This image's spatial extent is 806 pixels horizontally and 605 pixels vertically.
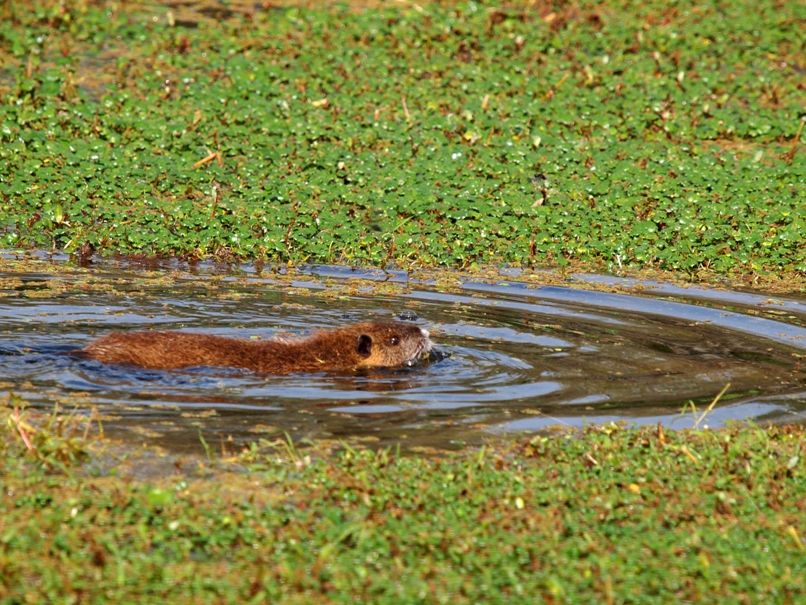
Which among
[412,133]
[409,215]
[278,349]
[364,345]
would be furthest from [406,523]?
[412,133]

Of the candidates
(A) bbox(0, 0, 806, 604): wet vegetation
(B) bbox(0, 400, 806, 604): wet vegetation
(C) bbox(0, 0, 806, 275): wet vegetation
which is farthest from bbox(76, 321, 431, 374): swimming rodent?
(C) bbox(0, 0, 806, 275): wet vegetation

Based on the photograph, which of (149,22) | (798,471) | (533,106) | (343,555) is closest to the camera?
(343,555)

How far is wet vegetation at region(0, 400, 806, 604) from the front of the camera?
4949mm

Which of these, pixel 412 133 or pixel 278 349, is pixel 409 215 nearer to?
pixel 412 133

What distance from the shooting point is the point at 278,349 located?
851cm

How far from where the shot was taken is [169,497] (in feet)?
18.0


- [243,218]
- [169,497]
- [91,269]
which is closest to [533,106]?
[243,218]

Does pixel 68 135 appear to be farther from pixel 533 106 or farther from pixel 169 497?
pixel 169 497

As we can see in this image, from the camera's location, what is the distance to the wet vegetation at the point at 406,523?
4949 millimetres

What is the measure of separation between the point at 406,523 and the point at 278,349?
10.3ft

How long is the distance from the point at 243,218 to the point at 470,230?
2162mm

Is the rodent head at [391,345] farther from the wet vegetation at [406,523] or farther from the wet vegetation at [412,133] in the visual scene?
the wet vegetation at [412,133]

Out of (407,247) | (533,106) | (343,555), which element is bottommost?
(343,555)

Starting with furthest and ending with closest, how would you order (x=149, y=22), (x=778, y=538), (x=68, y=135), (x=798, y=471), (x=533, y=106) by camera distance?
1. (x=149, y=22)
2. (x=533, y=106)
3. (x=68, y=135)
4. (x=798, y=471)
5. (x=778, y=538)
